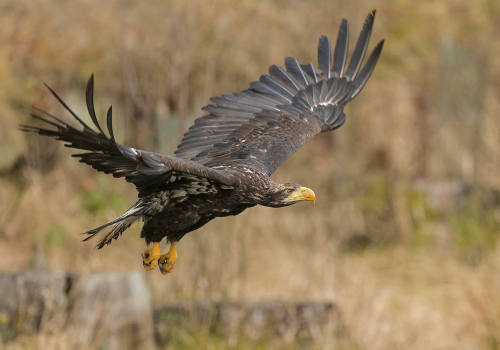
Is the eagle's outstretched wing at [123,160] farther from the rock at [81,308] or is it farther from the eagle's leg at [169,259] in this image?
the rock at [81,308]

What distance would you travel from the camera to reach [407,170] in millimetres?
13766

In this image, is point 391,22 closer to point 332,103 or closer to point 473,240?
point 473,240

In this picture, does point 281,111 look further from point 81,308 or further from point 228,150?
point 81,308

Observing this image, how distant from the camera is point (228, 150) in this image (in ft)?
21.2

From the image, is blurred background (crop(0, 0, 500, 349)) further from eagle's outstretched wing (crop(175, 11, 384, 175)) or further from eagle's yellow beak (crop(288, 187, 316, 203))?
eagle's yellow beak (crop(288, 187, 316, 203))

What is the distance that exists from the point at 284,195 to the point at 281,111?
166 cm

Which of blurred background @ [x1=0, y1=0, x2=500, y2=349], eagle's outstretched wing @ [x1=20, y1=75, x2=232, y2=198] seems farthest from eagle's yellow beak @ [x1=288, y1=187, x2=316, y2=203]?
blurred background @ [x1=0, y1=0, x2=500, y2=349]

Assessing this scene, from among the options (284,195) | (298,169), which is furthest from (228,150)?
(298,169)

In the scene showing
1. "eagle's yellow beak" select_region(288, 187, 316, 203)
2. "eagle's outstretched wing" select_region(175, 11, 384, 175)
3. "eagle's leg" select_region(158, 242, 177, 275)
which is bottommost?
"eagle's leg" select_region(158, 242, 177, 275)

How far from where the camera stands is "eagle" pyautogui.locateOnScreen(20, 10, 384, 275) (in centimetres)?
462

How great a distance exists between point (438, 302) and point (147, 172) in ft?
25.6

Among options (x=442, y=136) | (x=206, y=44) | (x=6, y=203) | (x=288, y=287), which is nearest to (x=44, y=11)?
(x=206, y=44)

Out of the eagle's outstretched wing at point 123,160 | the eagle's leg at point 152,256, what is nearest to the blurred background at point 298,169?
the eagle's leg at point 152,256

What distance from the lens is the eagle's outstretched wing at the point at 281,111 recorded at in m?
6.43
